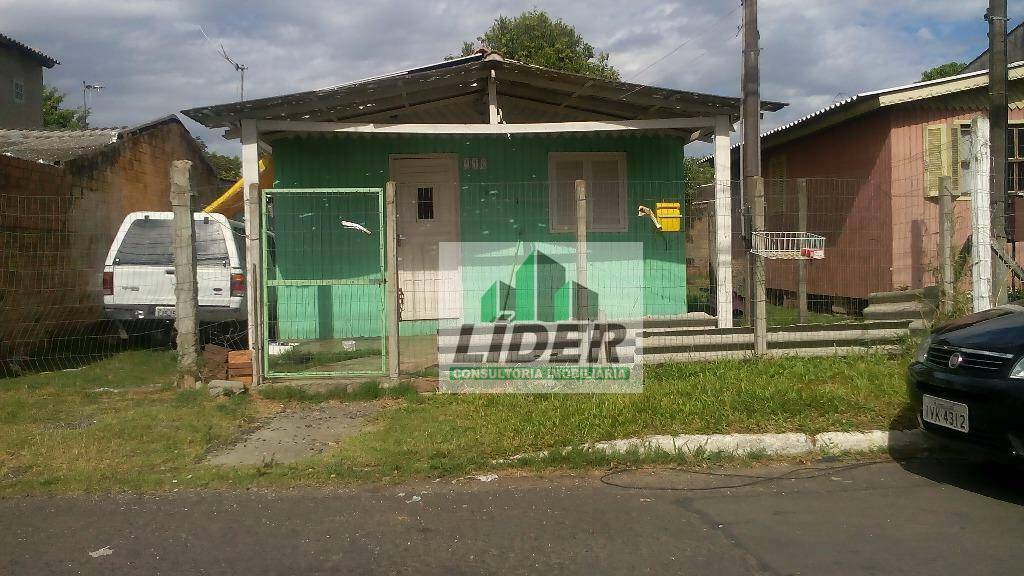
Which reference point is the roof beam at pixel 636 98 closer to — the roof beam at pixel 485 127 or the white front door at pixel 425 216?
the roof beam at pixel 485 127

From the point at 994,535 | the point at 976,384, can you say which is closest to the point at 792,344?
the point at 976,384

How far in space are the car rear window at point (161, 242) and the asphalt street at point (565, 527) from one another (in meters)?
5.38

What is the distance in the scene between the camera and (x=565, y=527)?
4367 millimetres

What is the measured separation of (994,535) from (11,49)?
88.9 feet

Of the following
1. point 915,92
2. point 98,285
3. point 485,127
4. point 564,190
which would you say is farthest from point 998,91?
point 98,285

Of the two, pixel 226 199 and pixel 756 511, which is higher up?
pixel 226 199

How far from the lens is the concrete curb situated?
18.8 ft

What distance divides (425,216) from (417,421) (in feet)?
15.0

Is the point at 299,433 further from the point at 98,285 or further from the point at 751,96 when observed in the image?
the point at 751,96

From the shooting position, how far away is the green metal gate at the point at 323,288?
8625mm

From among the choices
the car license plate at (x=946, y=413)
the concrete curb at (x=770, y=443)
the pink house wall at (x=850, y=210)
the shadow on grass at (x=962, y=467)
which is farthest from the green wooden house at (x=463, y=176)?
the car license plate at (x=946, y=413)

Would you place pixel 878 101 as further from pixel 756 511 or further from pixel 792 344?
pixel 756 511

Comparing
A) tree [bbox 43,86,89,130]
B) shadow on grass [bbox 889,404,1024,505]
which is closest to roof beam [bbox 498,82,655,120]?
shadow on grass [bbox 889,404,1024,505]

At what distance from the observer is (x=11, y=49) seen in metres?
23.3
